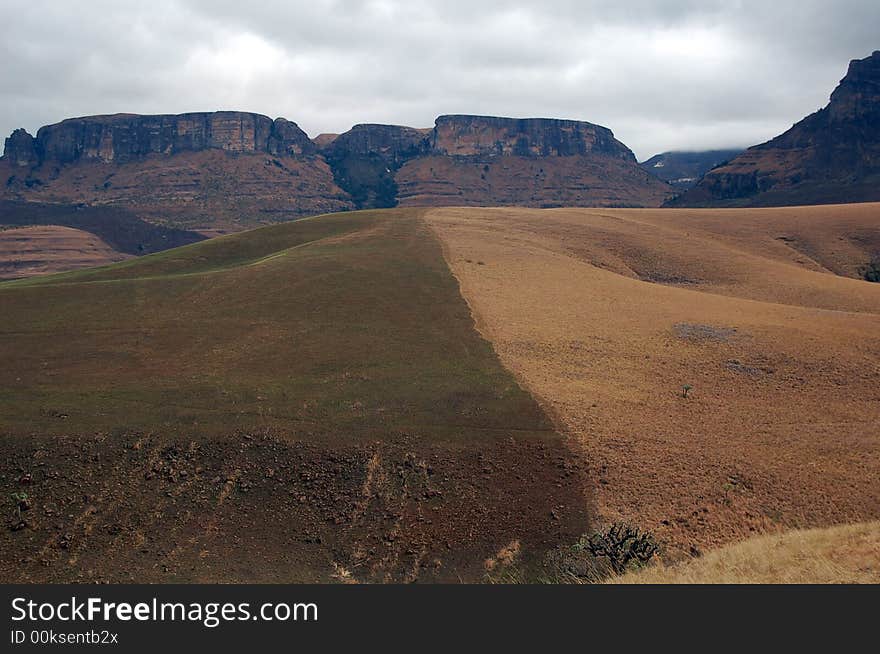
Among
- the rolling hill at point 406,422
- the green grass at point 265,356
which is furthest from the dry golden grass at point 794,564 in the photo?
the green grass at point 265,356

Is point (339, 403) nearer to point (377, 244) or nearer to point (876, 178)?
point (377, 244)

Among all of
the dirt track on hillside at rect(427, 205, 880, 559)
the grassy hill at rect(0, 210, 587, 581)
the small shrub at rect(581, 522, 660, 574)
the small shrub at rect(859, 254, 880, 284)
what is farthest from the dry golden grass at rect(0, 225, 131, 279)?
the small shrub at rect(581, 522, 660, 574)

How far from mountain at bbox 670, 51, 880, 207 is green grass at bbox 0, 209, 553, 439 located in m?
138

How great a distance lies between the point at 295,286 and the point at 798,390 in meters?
31.0

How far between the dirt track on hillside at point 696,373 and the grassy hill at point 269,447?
223cm

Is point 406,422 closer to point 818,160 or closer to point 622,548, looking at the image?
point 622,548

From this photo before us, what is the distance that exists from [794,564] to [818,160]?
193m

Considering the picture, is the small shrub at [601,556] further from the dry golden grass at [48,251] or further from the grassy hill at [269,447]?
the dry golden grass at [48,251]

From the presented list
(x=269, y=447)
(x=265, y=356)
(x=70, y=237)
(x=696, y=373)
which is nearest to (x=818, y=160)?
(x=696, y=373)

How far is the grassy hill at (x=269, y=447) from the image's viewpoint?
19156mm

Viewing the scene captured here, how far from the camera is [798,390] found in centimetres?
2933

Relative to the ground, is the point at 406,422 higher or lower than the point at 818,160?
lower

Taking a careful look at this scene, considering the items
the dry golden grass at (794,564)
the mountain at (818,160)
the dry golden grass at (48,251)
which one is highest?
the mountain at (818,160)

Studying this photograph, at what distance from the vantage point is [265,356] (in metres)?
32.5
